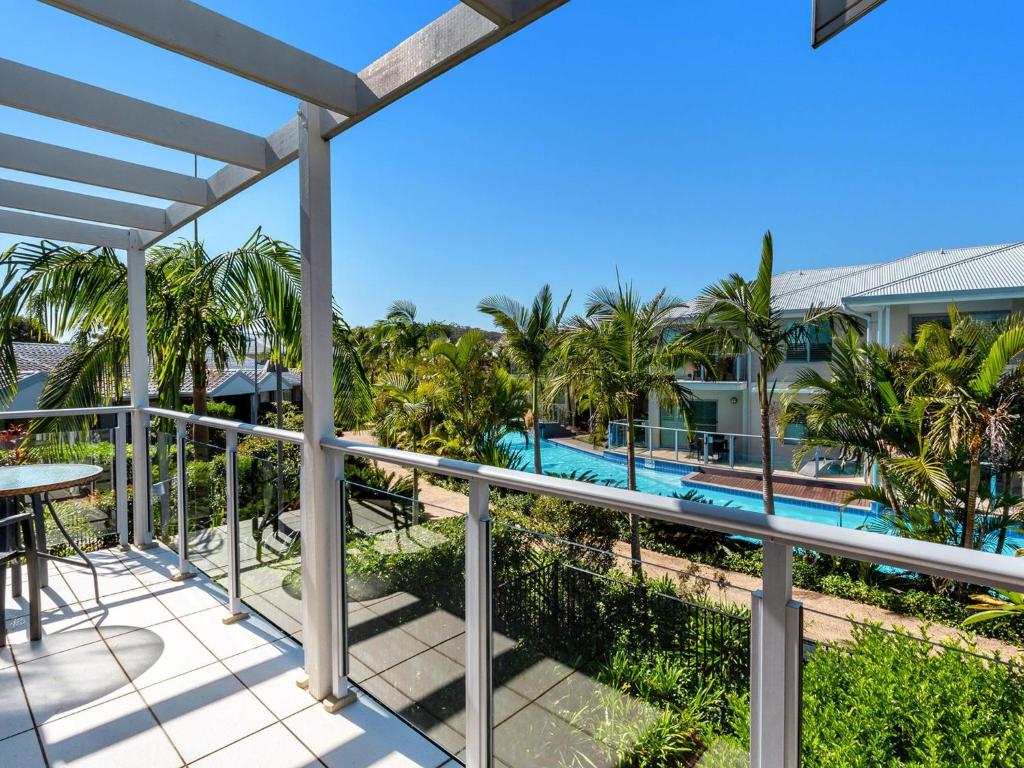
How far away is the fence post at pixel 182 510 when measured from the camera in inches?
142

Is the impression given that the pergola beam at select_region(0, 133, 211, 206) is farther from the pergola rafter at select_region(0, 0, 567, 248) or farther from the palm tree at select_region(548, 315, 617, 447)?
the palm tree at select_region(548, 315, 617, 447)

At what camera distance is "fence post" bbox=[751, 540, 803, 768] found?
43.8 inches

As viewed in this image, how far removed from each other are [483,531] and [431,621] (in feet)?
1.54

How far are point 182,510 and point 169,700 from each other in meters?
1.59

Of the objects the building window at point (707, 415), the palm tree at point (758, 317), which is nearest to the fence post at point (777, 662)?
the palm tree at point (758, 317)

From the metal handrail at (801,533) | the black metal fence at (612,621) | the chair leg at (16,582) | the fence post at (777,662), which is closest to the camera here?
the metal handrail at (801,533)

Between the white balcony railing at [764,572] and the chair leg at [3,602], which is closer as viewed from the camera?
the white balcony railing at [764,572]

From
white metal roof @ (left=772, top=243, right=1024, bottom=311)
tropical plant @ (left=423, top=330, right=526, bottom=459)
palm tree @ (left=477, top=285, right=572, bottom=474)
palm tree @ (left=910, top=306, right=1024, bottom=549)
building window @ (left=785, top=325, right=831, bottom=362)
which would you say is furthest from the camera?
building window @ (left=785, top=325, right=831, bottom=362)

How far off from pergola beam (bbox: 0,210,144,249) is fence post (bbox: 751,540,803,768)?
4.61 meters

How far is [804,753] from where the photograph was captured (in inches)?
47.6

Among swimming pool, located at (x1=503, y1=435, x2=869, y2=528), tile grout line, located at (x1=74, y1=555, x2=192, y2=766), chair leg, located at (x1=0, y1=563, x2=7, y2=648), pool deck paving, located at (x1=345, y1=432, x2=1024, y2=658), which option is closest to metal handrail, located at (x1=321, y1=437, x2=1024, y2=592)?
pool deck paving, located at (x1=345, y1=432, x2=1024, y2=658)

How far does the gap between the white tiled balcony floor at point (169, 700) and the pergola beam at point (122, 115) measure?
2.37 m

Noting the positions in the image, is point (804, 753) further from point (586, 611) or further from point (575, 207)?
point (575, 207)

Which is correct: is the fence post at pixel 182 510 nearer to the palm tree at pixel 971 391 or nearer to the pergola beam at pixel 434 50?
the pergola beam at pixel 434 50
